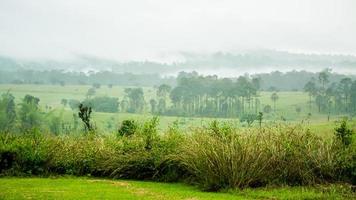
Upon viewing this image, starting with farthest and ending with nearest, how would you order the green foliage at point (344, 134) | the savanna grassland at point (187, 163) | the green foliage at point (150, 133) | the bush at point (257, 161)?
the green foliage at point (150, 133), the green foliage at point (344, 134), the bush at point (257, 161), the savanna grassland at point (187, 163)

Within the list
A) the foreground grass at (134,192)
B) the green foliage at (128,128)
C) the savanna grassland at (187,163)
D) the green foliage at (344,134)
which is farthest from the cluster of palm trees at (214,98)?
the foreground grass at (134,192)

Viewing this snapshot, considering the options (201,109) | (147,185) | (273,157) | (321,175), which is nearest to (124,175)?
(147,185)

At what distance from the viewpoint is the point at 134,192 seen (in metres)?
18.8

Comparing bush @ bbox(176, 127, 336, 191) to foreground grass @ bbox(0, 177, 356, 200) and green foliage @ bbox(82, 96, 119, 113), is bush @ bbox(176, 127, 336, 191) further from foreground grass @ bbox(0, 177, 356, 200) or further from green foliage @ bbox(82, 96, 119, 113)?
green foliage @ bbox(82, 96, 119, 113)

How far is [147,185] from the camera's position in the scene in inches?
845

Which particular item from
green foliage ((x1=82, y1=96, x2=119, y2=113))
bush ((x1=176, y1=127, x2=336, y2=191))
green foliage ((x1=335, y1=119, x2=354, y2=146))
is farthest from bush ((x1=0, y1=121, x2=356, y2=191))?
green foliage ((x1=82, y1=96, x2=119, y2=113))

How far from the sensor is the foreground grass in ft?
56.9

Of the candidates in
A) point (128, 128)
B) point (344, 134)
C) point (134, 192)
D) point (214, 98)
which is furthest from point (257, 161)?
point (214, 98)

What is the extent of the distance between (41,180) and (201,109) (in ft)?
464

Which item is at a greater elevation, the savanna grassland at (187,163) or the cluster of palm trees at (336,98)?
the cluster of palm trees at (336,98)

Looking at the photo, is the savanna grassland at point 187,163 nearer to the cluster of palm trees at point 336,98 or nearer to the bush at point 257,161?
the bush at point 257,161

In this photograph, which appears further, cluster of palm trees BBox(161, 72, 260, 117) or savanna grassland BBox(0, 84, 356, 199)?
cluster of palm trees BBox(161, 72, 260, 117)

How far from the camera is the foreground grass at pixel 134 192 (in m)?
17.3

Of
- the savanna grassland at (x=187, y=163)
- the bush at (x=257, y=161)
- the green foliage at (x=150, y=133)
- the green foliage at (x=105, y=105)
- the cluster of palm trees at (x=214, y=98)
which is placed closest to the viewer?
the savanna grassland at (x=187, y=163)
